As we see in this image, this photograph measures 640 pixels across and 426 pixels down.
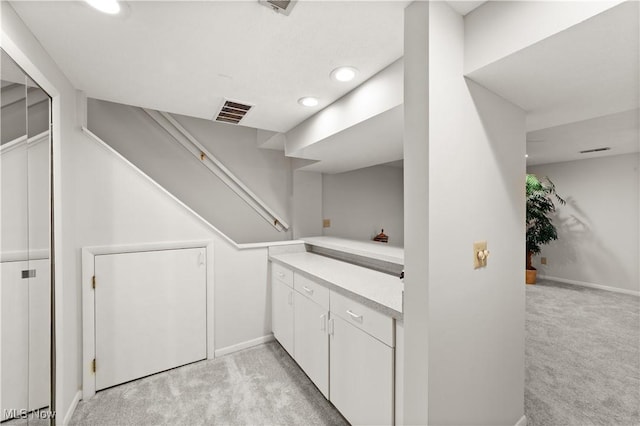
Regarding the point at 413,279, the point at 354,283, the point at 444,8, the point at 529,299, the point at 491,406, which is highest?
the point at 444,8

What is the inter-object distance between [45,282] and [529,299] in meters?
5.36

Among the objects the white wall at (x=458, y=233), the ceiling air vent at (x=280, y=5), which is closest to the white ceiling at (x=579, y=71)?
the white wall at (x=458, y=233)

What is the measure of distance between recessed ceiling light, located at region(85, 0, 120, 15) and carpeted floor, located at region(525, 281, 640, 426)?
3.12m

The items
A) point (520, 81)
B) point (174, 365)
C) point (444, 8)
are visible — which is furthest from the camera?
point (174, 365)

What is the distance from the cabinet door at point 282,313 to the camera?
7.68ft

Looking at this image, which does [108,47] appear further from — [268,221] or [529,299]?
[529,299]

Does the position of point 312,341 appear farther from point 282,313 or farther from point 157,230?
point 157,230

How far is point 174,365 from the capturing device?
2.29 m

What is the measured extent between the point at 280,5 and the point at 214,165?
88.4 inches

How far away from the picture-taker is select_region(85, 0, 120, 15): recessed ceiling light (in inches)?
42.1

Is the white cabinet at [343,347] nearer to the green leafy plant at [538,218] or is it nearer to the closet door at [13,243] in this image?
the closet door at [13,243]

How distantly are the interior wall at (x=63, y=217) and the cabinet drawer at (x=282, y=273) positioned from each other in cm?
150

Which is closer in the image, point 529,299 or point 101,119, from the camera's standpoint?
point 101,119

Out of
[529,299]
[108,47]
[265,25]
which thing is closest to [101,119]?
[108,47]
